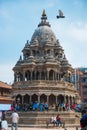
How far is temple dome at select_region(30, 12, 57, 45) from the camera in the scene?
52.0m

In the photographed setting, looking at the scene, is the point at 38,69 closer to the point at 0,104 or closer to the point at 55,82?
the point at 55,82

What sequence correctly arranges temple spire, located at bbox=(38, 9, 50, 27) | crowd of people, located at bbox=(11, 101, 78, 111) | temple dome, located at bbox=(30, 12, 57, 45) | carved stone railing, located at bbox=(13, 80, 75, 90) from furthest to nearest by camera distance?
1. temple spire, located at bbox=(38, 9, 50, 27)
2. temple dome, located at bbox=(30, 12, 57, 45)
3. carved stone railing, located at bbox=(13, 80, 75, 90)
4. crowd of people, located at bbox=(11, 101, 78, 111)

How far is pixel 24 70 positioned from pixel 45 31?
8009 millimetres

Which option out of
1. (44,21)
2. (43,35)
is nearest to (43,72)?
(43,35)

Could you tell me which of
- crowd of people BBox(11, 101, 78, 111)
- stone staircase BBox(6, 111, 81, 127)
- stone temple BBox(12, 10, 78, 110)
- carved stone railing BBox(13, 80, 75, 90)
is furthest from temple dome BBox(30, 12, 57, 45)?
stone staircase BBox(6, 111, 81, 127)

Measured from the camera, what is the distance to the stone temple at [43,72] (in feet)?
150

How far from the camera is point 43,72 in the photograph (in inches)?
1929

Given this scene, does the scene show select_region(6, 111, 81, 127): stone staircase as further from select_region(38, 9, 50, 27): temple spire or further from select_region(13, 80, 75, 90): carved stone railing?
select_region(38, 9, 50, 27): temple spire

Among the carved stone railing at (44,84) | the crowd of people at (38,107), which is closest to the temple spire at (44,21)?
the carved stone railing at (44,84)

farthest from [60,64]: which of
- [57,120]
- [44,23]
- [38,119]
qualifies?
[57,120]

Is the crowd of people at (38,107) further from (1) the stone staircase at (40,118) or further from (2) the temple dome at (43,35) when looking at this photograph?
(2) the temple dome at (43,35)

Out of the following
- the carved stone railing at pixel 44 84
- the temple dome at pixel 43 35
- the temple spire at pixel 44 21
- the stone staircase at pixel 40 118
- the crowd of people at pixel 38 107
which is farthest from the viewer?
the temple spire at pixel 44 21

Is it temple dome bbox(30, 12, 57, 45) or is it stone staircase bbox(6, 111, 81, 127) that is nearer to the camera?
stone staircase bbox(6, 111, 81, 127)

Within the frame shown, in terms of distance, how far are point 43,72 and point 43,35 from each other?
6.88 m
